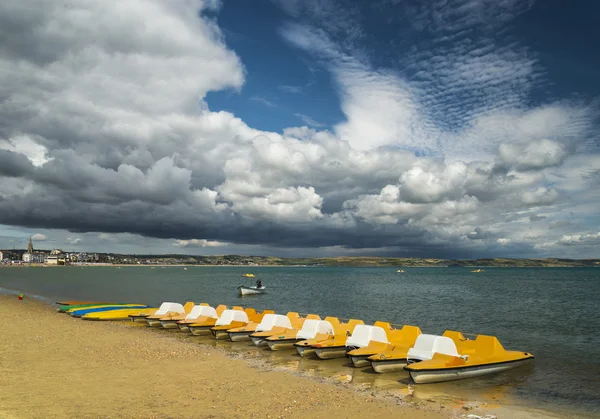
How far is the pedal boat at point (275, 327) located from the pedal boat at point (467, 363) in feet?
26.7

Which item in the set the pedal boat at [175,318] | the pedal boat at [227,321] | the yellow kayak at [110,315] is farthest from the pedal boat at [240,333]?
the yellow kayak at [110,315]

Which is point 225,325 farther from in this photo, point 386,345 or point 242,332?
point 386,345

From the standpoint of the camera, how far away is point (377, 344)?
790 inches

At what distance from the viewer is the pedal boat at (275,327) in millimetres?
23531

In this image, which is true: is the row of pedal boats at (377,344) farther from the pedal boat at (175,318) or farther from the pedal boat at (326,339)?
the pedal boat at (175,318)

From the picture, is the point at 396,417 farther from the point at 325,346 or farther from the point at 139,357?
the point at 139,357

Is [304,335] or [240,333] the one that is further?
[240,333]

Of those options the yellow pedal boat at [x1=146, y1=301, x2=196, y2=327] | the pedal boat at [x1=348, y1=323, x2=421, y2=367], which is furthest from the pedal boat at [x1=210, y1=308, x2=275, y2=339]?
the pedal boat at [x1=348, y1=323, x2=421, y2=367]

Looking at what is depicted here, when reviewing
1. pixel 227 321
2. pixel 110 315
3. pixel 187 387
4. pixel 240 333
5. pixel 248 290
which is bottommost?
pixel 248 290

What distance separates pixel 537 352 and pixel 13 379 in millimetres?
26300

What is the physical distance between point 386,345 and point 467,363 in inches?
144

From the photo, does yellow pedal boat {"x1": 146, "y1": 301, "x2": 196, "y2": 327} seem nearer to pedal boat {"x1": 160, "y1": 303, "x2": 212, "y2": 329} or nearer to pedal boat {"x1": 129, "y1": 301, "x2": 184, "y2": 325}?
pedal boat {"x1": 129, "y1": 301, "x2": 184, "y2": 325}

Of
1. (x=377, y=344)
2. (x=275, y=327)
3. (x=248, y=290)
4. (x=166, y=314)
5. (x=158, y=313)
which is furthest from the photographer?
(x=248, y=290)

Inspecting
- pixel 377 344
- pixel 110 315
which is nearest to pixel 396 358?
pixel 377 344
